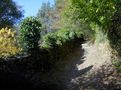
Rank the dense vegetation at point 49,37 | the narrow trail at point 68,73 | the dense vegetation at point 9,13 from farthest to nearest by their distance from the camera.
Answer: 1. the dense vegetation at point 9,13
2. the narrow trail at point 68,73
3. the dense vegetation at point 49,37

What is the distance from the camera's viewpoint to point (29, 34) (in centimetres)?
1509

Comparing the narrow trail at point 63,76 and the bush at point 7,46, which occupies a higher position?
the bush at point 7,46

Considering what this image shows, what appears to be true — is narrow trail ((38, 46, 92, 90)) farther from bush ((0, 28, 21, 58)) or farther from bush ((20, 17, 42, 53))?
bush ((0, 28, 21, 58))

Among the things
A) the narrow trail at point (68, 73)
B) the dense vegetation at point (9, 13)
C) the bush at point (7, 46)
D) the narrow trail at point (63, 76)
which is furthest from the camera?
the dense vegetation at point (9, 13)

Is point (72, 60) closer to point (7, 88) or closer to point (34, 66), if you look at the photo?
point (34, 66)

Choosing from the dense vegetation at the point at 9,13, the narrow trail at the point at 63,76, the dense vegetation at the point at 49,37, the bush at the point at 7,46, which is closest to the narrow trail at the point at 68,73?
the narrow trail at the point at 63,76

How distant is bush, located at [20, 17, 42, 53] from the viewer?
15.0 m

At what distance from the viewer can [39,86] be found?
493 inches

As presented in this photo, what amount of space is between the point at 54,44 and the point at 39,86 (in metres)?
6.12

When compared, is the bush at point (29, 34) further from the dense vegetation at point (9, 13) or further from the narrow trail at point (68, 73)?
the dense vegetation at point (9, 13)

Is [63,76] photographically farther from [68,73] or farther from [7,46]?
[7,46]

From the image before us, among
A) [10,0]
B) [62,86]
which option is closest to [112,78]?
[62,86]

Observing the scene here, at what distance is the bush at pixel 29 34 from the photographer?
592 inches

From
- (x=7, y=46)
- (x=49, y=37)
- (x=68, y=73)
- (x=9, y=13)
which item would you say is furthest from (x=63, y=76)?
(x=9, y=13)
